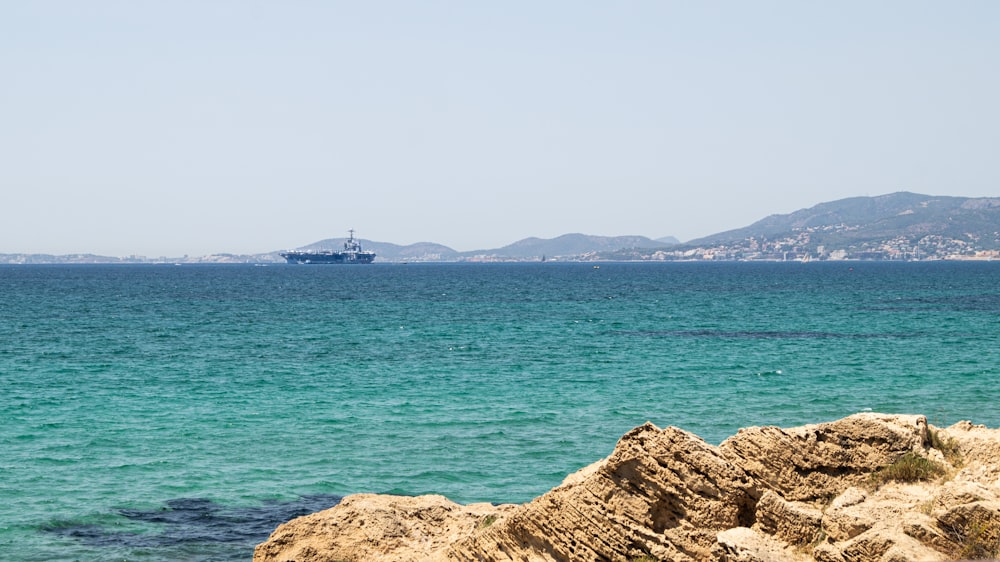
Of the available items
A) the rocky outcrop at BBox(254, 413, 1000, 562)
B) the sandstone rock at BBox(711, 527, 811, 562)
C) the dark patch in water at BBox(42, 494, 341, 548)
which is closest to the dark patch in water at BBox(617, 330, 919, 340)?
the dark patch in water at BBox(42, 494, 341, 548)

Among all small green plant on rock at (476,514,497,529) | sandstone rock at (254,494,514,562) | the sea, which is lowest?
the sea

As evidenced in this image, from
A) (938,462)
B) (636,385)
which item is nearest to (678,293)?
(636,385)

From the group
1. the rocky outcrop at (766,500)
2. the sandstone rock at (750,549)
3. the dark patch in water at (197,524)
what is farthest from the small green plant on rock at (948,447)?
the dark patch in water at (197,524)

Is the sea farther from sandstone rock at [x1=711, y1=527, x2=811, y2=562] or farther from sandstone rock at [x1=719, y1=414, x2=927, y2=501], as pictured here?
sandstone rock at [x1=711, y1=527, x2=811, y2=562]

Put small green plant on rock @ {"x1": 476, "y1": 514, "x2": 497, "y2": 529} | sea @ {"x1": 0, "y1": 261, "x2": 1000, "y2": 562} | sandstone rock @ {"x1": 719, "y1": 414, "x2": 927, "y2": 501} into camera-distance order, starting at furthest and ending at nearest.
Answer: sea @ {"x1": 0, "y1": 261, "x2": 1000, "y2": 562} → small green plant on rock @ {"x1": 476, "y1": 514, "x2": 497, "y2": 529} → sandstone rock @ {"x1": 719, "y1": 414, "x2": 927, "y2": 501}

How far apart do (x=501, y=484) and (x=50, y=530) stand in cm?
864

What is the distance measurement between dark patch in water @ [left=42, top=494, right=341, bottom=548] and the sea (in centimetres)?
7

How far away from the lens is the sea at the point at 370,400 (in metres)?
20.6

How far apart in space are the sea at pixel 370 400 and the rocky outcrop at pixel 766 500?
24.8 ft

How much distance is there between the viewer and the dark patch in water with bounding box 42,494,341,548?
58.5ft

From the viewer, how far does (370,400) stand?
1336 inches

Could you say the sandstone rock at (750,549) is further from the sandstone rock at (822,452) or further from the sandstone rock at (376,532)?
the sandstone rock at (376,532)

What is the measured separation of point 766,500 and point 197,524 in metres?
11.8

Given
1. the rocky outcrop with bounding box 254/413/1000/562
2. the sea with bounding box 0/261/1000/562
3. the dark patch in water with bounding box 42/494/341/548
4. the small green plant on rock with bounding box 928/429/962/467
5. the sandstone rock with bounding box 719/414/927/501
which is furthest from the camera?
the sea with bounding box 0/261/1000/562
